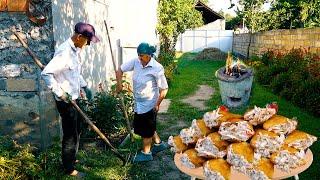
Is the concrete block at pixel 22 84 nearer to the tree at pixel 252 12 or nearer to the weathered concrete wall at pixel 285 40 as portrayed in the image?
the weathered concrete wall at pixel 285 40

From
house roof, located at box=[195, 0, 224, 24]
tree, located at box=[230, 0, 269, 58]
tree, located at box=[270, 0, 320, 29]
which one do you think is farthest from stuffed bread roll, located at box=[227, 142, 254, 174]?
house roof, located at box=[195, 0, 224, 24]

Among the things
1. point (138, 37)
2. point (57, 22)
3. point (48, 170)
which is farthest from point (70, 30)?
point (138, 37)

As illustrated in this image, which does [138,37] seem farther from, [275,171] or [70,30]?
[275,171]

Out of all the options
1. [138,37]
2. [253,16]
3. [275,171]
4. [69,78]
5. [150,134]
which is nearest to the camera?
[275,171]

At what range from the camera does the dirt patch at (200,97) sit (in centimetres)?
927

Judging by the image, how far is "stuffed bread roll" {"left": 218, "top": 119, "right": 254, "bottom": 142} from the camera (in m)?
2.61

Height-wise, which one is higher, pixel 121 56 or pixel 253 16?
pixel 253 16

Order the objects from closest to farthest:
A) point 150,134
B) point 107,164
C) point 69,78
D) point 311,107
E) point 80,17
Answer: point 69,78 < point 107,164 < point 150,134 < point 80,17 < point 311,107

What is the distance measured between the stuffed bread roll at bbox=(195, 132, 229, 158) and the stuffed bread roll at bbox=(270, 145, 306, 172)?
34cm

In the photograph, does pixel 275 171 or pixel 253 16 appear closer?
pixel 275 171

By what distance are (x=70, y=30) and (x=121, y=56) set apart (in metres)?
4.50

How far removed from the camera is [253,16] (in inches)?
786

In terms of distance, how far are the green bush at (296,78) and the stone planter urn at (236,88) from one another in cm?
114

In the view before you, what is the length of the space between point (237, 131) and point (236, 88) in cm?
649
